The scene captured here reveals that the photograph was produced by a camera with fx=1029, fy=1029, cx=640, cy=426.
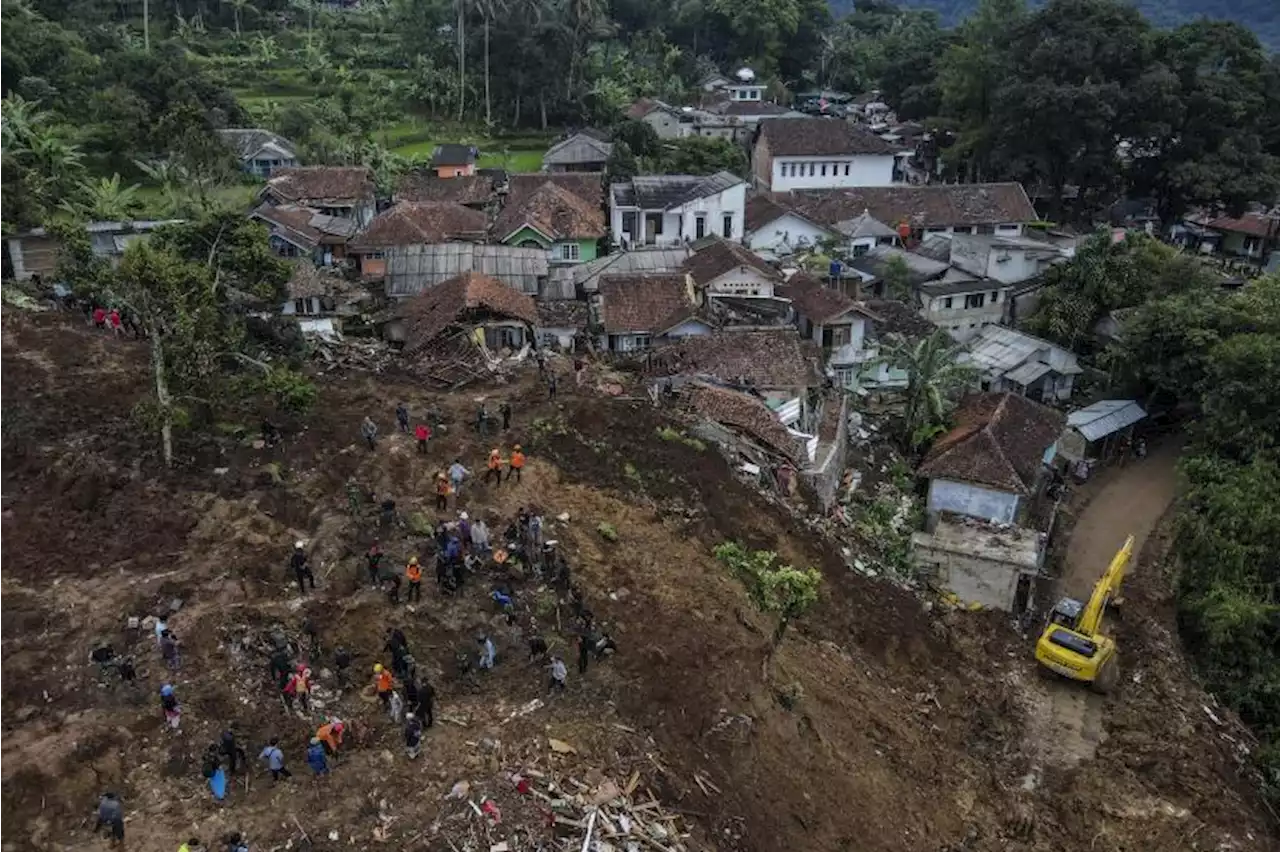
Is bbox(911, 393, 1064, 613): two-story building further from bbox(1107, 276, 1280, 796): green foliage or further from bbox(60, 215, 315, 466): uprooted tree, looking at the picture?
bbox(60, 215, 315, 466): uprooted tree

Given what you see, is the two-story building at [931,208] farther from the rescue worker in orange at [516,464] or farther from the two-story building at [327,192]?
the rescue worker in orange at [516,464]

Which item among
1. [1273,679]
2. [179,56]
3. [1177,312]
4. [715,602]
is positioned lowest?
[1273,679]

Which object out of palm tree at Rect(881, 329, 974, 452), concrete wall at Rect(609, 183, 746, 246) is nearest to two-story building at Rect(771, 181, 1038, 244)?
concrete wall at Rect(609, 183, 746, 246)

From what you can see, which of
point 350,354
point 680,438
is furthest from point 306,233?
point 680,438

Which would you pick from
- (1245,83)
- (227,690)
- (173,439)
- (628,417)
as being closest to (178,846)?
(227,690)

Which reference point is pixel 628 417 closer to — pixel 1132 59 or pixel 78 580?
pixel 78 580

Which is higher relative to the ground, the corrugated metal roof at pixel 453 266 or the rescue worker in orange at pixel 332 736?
the corrugated metal roof at pixel 453 266

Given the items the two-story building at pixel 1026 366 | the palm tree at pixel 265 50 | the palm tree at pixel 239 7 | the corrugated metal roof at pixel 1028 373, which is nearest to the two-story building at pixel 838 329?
the two-story building at pixel 1026 366
